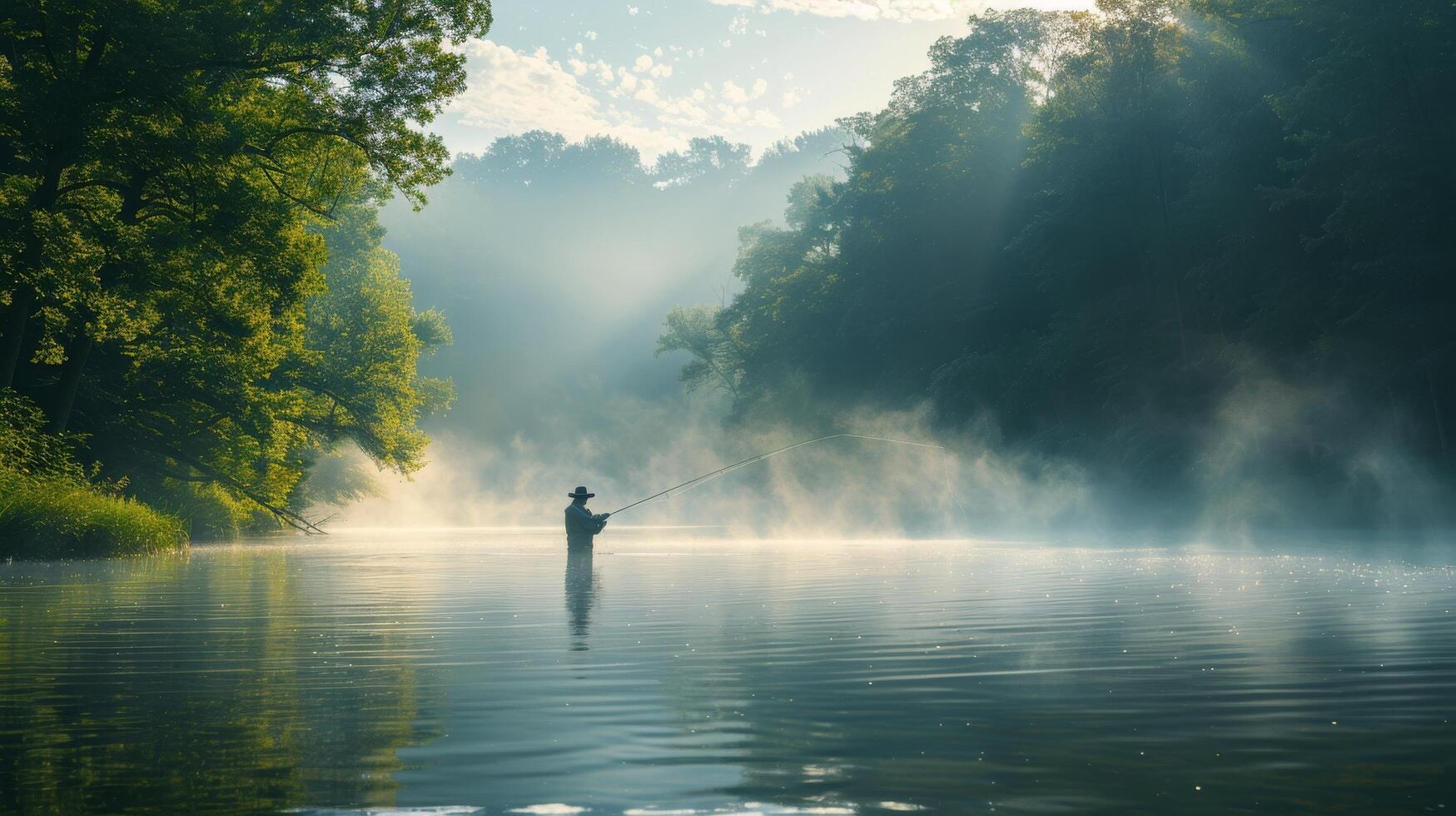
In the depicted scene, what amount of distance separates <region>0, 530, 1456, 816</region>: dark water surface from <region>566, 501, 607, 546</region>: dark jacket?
767cm

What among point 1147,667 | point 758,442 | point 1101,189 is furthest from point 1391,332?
point 758,442

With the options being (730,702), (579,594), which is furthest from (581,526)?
(730,702)

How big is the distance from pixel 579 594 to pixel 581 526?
7.76 meters

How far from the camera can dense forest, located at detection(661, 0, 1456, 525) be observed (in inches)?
1665

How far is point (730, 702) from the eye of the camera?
8.98 metres

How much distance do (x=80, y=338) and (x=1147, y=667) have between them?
27.8 metres

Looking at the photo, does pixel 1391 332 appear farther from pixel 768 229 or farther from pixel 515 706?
pixel 768 229

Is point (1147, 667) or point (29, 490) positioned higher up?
point (29, 490)

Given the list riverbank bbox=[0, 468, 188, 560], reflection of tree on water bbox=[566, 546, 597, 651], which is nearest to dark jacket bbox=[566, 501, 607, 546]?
reflection of tree on water bbox=[566, 546, 597, 651]

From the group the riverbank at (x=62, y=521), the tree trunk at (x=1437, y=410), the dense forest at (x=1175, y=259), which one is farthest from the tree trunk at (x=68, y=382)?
the tree trunk at (x=1437, y=410)

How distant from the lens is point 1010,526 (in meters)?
57.2

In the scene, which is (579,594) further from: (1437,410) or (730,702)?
(1437,410)

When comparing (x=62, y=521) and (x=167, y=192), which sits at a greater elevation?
(x=167, y=192)

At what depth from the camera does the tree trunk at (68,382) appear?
101 feet
